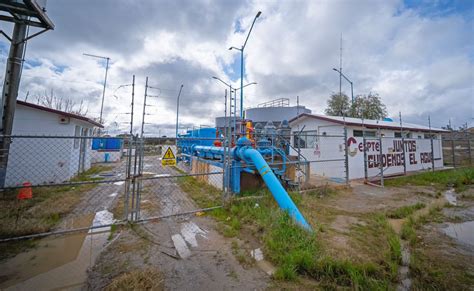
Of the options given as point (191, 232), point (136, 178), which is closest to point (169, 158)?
point (136, 178)

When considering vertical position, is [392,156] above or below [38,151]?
above

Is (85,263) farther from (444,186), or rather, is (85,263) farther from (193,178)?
(444,186)

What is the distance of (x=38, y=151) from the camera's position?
7.07m

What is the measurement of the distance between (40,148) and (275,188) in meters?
8.71

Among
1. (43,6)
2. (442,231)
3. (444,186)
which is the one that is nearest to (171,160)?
(43,6)

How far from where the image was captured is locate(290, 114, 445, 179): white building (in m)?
9.48

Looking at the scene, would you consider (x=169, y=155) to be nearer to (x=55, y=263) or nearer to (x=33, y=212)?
(x=55, y=263)

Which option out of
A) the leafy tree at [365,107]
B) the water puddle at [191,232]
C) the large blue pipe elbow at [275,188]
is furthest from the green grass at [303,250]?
the leafy tree at [365,107]

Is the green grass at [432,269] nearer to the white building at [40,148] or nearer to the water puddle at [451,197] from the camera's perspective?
the water puddle at [451,197]

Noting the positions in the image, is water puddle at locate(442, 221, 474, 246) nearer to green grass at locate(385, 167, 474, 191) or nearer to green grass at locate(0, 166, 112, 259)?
green grass at locate(385, 167, 474, 191)

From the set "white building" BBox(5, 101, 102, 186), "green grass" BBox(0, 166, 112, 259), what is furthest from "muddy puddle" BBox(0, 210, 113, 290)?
"white building" BBox(5, 101, 102, 186)

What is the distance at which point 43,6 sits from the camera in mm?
4797

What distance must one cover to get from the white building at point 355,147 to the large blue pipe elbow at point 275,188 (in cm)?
446

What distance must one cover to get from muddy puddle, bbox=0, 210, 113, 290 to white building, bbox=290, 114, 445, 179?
27.1ft
